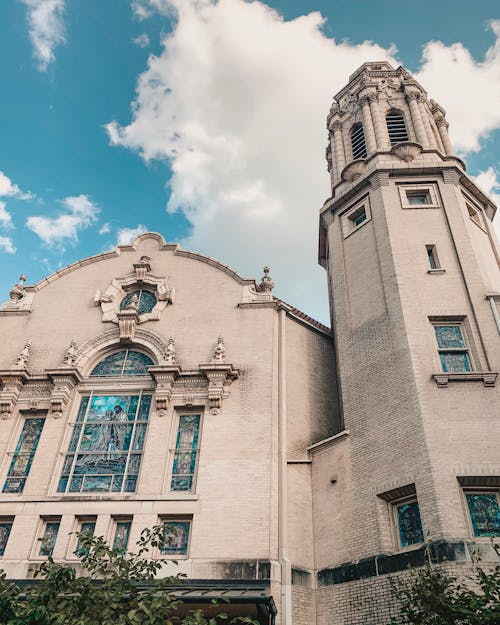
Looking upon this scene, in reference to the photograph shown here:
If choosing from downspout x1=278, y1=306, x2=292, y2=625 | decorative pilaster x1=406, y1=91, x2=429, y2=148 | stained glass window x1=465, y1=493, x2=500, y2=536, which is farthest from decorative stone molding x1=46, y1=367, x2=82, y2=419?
decorative pilaster x1=406, y1=91, x2=429, y2=148

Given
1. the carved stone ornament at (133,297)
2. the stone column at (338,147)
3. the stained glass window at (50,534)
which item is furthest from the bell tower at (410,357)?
the stained glass window at (50,534)

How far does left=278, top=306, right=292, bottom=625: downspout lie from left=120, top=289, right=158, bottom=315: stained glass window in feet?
16.1

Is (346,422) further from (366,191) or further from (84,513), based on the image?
(366,191)

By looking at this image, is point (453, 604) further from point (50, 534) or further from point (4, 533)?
point (4, 533)

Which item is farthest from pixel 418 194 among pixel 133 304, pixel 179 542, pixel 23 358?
pixel 23 358

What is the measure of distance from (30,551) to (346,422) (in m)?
9.34

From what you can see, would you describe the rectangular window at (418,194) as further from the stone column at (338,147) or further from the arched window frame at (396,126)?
the stone column at (338,147)

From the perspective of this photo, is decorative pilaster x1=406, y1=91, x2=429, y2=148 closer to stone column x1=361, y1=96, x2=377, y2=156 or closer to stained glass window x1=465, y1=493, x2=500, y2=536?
stone column x1=361, y1=96, x2=377, y2=156

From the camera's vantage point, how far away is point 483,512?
1298cm

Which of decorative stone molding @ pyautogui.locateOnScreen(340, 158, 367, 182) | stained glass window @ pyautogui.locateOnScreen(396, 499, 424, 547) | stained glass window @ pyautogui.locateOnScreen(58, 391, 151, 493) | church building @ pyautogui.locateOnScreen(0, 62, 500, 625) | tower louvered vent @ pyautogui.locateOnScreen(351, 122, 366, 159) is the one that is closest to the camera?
stained glass window @ pyautogui.locateOnScreen(396, 499, 424, 547)

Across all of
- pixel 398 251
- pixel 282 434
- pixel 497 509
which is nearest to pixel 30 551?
pixel 282 434

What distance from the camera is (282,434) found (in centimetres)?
1639

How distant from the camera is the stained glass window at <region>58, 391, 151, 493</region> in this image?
1641cm

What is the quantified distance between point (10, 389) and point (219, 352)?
6866mm
